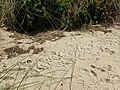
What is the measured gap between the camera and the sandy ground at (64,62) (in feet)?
9.59

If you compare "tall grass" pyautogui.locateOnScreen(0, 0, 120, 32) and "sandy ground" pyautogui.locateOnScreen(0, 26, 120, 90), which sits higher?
"tall grass" pyautogui.locateOnScreen(0, 0, 120, 32)

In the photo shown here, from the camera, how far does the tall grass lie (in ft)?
12.5

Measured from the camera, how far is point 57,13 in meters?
3.87

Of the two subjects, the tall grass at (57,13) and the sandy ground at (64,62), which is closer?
the sandy ground at (64,62)

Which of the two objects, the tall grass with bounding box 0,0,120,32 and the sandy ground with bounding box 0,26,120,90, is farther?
the tall grass with bounding box 0,0,120,32

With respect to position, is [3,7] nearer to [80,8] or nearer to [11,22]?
[11,22]

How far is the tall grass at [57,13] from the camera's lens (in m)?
3.82

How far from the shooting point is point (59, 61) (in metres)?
3.21

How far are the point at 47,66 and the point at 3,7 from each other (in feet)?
3.77

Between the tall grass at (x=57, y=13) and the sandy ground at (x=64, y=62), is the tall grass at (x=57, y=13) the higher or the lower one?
the higher one

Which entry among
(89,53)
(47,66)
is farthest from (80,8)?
(47,66)

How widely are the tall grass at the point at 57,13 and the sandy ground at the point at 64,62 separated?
21 cm

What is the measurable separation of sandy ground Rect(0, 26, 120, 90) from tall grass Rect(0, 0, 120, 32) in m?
0.21

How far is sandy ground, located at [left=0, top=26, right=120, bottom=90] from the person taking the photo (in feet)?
9.59
